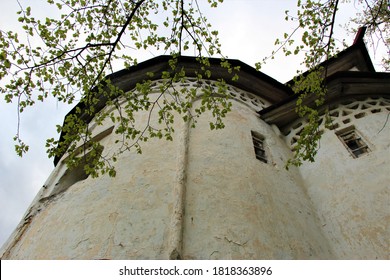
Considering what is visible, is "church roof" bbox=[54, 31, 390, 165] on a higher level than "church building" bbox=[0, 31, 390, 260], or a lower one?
higher

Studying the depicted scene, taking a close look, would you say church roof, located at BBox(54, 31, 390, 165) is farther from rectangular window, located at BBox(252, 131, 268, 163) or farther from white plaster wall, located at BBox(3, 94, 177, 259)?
white plaster wall, located at BBox(3, 94, 177, 259)

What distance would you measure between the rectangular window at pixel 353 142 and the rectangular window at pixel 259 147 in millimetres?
2011

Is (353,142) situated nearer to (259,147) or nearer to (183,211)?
(259,147)

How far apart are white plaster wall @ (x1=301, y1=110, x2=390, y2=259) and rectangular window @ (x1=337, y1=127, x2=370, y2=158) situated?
125 mm

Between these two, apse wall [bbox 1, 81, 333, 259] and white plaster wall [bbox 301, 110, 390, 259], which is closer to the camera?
apse wall [bbox 1, 81, 333, 259]

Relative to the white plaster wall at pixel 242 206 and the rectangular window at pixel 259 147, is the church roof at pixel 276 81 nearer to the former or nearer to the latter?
the rectangular window at pixel 259 147

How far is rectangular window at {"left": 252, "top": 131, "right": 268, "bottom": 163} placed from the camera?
7637mm

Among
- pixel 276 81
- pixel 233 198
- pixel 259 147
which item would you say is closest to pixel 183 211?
pixel 233 198

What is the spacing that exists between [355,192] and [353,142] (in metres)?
1.78

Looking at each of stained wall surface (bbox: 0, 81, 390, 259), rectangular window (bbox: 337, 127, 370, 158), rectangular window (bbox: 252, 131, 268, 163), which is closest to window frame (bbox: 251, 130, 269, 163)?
rectangular window (bbox: 252, 131, 268, 163)

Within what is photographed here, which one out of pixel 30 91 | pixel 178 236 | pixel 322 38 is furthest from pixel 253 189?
pixel 30 91

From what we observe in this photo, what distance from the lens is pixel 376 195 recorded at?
19.9 ft

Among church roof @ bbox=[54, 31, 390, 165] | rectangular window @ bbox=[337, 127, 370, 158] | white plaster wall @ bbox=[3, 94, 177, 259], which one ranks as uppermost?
church roof @ bbox=[54, 31, 390, 165]

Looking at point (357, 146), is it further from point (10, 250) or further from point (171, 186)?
point (10, 250)
